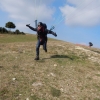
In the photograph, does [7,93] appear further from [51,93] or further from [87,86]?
[87,86]

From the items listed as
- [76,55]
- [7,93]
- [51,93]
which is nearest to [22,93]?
[7,93]

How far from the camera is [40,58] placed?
1422 cm

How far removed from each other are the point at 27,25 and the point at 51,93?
5731 mm

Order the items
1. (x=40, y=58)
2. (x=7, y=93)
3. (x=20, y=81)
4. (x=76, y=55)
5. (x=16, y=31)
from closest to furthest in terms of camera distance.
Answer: (x=7, y=93)
(x=20, y=81)
(x=40, y=58)
(x=76, y=55)
(x=16, y=31)

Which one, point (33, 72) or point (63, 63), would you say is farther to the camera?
point (63, 63)

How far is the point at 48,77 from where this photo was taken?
35.5 ft

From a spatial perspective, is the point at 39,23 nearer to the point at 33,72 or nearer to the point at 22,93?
the point at 33,72

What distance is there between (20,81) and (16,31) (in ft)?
127

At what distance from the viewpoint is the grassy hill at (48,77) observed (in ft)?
29.4

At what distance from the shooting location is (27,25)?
43.8 feet

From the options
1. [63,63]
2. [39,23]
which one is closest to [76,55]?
[63,63]

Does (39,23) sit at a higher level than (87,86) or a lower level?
higher

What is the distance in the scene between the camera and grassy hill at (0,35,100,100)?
8969 mm

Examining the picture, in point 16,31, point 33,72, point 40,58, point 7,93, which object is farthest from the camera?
point 16,31
